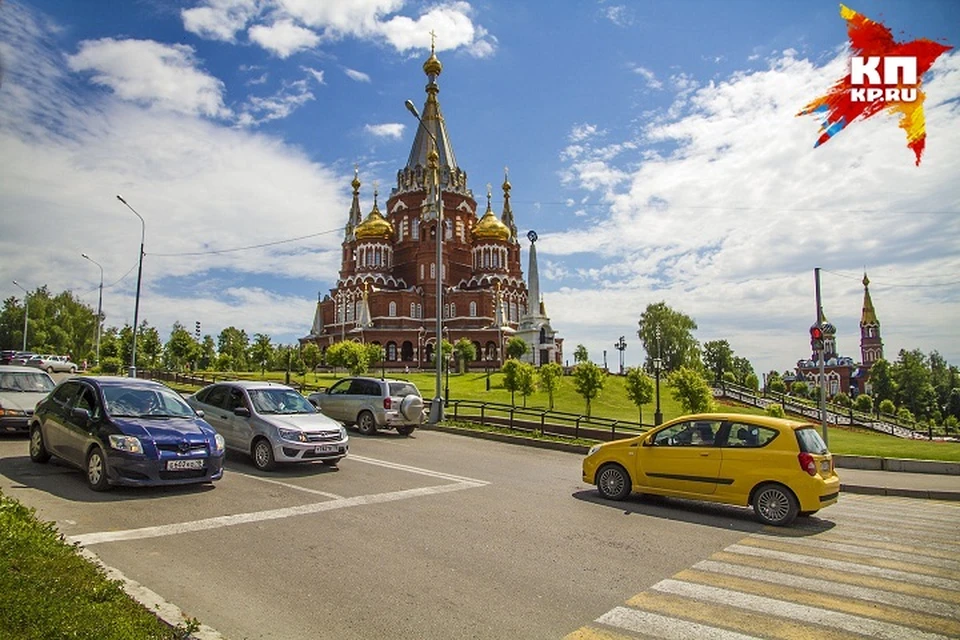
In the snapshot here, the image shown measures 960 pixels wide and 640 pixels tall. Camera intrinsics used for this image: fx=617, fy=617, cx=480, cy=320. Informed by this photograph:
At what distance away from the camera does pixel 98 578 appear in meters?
5.11

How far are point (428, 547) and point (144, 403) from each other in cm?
563

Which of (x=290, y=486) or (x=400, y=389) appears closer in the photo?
(x=290, y=486)

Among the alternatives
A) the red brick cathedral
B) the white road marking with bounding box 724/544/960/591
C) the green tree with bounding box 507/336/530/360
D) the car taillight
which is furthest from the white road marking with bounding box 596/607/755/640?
the red brick cathedral

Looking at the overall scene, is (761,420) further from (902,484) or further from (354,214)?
(354,214)

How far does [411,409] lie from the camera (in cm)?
1772

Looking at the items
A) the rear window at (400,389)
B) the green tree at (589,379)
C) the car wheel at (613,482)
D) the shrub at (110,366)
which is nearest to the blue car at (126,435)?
the car wheel at (613,482)

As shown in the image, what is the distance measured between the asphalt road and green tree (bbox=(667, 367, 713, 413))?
51.2ft

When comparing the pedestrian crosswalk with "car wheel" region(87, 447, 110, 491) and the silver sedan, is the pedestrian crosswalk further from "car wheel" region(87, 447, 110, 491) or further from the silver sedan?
"car wheel" region(87, 447, 110, 491)

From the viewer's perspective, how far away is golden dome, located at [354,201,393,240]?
251ft

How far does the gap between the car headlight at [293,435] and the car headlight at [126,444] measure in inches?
107

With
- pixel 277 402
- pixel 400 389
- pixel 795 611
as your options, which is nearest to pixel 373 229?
pixel 400 389

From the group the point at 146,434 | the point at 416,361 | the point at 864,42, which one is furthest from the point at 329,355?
the point at 864,42

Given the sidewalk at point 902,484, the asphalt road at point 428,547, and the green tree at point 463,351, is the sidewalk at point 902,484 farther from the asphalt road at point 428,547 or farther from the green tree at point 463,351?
the green tree at point 463,351

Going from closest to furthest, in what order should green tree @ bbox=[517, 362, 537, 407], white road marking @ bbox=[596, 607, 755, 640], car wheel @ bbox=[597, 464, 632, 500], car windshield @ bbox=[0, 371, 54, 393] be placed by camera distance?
1. white road marking @ bbox=[596, 607, 755, 640]
2. car wheel @ bbox=[597, 464, 632, 500]
3. car windshield @ bbox=[0, 371, 54, 393]
4. green tree @ bbox=[517, 362, 537, 407]
